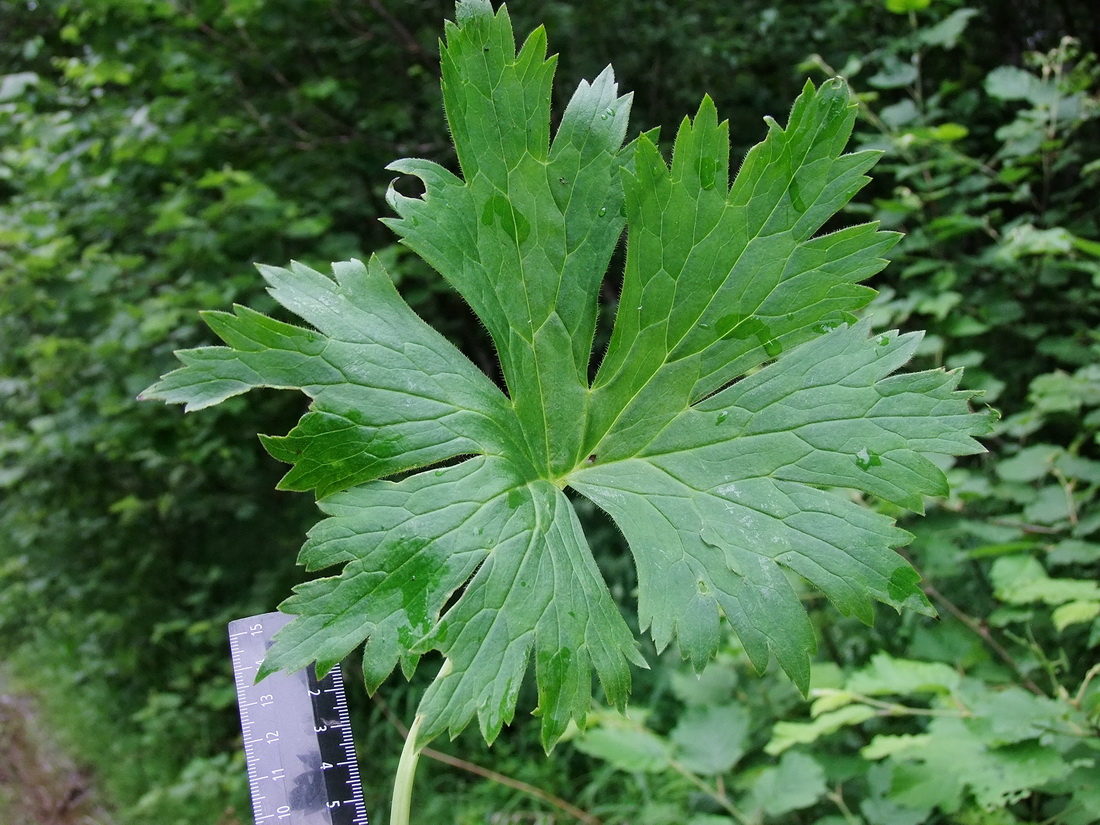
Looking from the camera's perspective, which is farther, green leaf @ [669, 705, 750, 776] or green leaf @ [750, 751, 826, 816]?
green leaf @ [669, 705, 750, 776]

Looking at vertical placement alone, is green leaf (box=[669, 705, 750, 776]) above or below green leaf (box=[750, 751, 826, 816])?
above

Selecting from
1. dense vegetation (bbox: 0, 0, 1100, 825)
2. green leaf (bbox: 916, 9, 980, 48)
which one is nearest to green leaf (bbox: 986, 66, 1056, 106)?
dense vegetation (bbox: 0, 0, 1100, 825)

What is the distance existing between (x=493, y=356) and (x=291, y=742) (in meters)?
2.56

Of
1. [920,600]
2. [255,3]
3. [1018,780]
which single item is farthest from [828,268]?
[255,3]

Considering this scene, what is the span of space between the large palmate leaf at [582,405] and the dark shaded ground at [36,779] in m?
3.28

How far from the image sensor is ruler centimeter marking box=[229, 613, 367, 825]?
866 mm

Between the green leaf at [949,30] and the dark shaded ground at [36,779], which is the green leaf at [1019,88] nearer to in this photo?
the green leaf at [949,30]

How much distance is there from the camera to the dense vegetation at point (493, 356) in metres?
1.80

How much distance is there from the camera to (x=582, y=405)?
908 mm

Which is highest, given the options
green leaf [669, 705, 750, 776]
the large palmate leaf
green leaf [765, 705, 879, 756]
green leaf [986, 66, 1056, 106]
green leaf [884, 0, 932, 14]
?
green leaf [884, 0, 932, 14]

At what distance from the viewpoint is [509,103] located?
856mm

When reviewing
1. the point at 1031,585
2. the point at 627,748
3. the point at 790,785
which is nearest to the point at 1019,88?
the point at 1031,585

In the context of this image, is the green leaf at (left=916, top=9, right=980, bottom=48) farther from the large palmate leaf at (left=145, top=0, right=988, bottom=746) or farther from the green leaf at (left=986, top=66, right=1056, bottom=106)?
the large palmate leaf at (left=145, top=0, right=988, bottom=746)

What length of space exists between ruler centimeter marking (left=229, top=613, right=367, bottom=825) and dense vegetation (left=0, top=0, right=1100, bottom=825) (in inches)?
37.1
